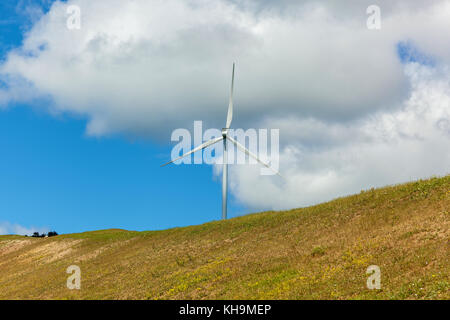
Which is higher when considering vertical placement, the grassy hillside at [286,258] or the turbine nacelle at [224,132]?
the turbine nacelle at [224,132]

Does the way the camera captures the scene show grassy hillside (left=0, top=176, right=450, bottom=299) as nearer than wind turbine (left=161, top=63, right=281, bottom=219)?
Yes

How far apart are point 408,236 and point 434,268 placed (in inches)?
276

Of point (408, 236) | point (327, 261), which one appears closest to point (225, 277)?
point (327, 261)

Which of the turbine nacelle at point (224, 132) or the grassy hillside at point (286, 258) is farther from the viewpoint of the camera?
the turbine nacelle at point (224, 132)

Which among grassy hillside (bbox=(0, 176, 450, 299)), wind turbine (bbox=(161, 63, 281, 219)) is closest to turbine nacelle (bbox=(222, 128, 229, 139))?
wind turbine (bbox=(161, 63, 281, 219))

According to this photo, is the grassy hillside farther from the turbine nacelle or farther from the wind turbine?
the turbine nacelle

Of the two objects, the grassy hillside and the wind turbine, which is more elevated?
the wind turbine

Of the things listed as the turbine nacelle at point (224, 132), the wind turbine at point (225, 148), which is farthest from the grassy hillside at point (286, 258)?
the turbine nacelle at point (224, 132)

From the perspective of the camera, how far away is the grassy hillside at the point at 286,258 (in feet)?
85.1

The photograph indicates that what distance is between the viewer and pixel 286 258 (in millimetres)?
35281

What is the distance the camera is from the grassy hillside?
26.0 m

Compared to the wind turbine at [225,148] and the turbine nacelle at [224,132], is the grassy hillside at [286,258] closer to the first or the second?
the wind turbine at [225,148]
